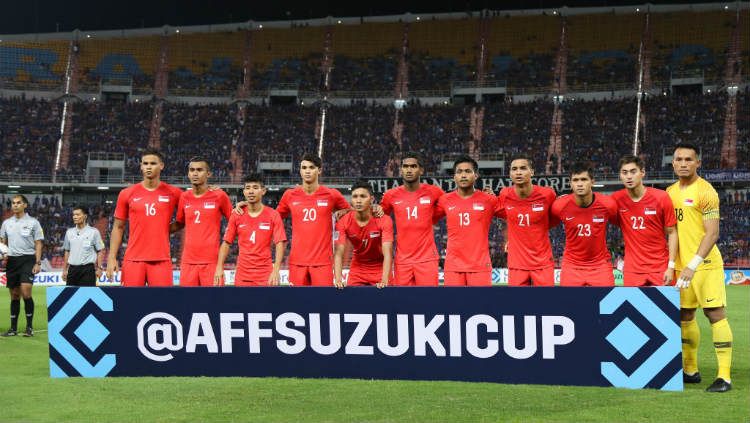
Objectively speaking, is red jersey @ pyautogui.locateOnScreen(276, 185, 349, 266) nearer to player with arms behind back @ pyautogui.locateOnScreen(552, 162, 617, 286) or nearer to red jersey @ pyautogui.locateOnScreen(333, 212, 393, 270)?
red jersey @ pyautogui.locateOnScreen(333, 212, 393, 270)

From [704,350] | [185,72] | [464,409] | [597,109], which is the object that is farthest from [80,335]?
[185,72]

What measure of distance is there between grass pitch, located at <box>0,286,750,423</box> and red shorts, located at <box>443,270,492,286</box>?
5.51 feet

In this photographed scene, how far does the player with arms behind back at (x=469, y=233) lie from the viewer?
8.84m

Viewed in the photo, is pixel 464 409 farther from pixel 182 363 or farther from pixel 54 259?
pixel 54 259

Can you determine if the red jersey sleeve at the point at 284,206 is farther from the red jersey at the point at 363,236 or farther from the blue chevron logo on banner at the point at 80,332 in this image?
the blue chevron logo on banner at the point at 80,332

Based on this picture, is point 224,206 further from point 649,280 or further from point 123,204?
point 649,280

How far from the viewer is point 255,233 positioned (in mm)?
10406

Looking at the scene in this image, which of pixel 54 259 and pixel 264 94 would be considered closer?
pixel 54 259

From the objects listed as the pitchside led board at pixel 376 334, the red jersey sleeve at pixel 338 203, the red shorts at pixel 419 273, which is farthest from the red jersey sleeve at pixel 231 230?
the red shorts at pixel 419 273

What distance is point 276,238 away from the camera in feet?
32.7

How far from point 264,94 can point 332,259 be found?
4674cm

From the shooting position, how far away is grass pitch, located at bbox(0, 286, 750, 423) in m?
6.04

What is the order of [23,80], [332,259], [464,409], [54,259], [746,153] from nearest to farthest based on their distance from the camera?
[464,409] < [332,259] < [54,259] < [746,153] < [23,80]

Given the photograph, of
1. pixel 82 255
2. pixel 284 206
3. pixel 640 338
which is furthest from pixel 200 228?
pixel 640 338
